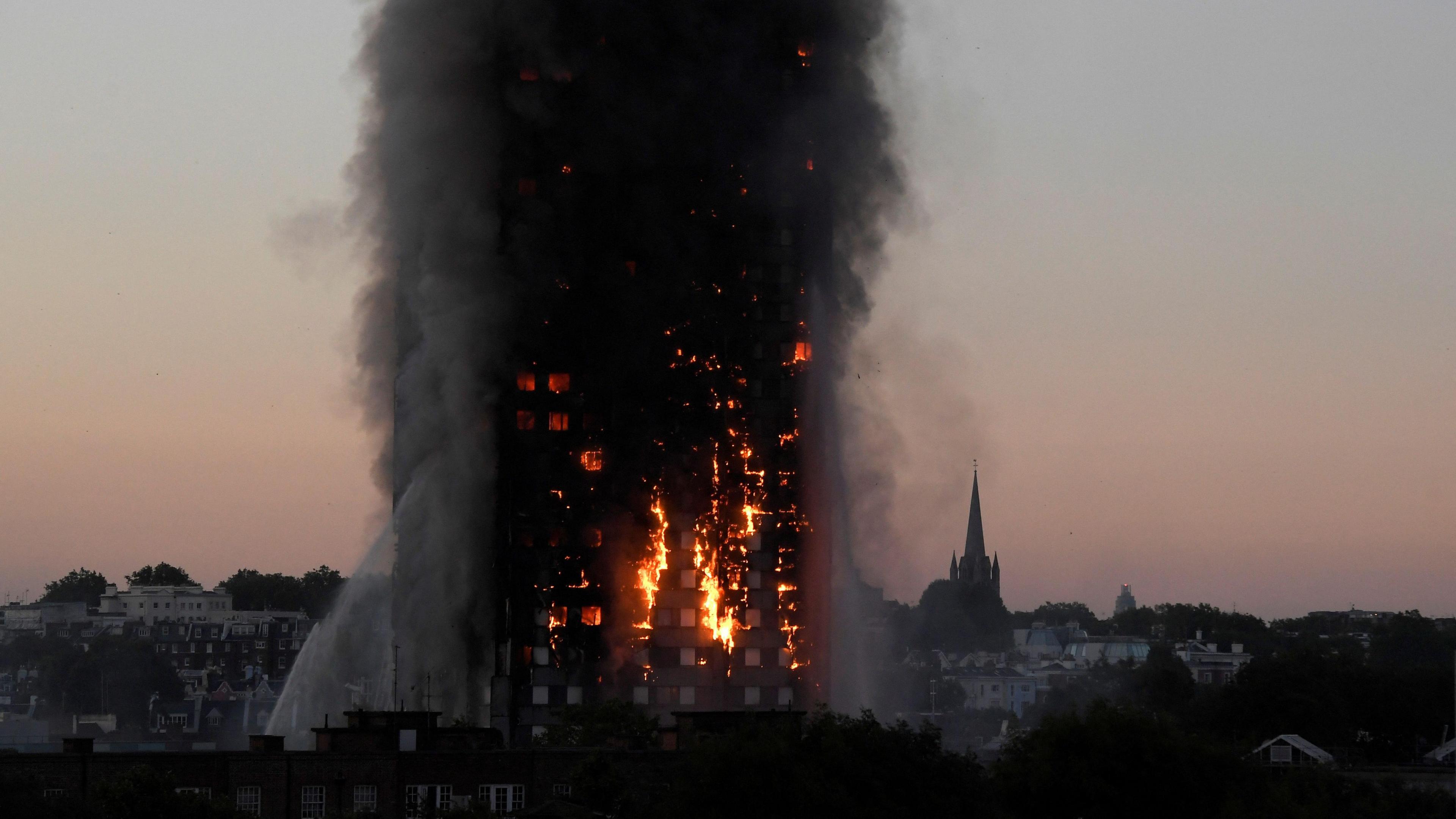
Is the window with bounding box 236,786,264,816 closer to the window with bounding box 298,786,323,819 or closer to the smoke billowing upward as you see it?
the window with bounding box 298,786,323,819

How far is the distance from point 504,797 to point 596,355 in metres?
57.3

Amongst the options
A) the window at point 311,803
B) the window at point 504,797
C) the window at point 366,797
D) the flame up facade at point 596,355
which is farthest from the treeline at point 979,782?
the flame up facade at point 596,355

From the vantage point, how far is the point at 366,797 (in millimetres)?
114188

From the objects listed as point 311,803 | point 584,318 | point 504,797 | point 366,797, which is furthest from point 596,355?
point 311,803

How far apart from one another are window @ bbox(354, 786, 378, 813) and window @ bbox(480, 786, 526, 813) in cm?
481

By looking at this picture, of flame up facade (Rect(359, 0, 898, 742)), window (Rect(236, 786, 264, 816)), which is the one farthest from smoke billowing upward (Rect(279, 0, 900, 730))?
window (Rect(236, 786, 264, 816))

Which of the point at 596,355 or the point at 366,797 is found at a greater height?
the point at 596,355

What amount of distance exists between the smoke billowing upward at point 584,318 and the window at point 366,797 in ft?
162

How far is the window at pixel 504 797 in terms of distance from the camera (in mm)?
115750

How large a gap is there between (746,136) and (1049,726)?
71199 millimetres

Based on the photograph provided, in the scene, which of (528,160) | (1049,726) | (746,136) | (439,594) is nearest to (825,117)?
→ (746,136)

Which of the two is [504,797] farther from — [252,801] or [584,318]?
[584,318]

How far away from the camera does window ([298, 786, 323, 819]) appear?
113375 millimetres

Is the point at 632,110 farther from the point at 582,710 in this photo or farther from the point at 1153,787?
the point at 1153,787
